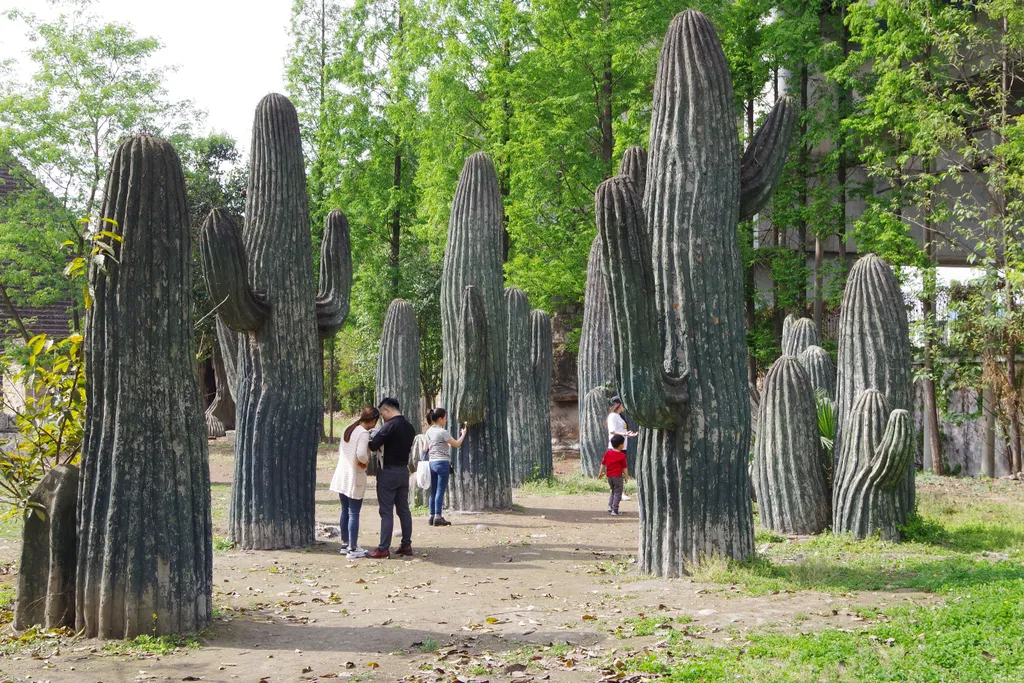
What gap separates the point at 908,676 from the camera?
569cm

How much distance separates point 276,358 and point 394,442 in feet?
5.78

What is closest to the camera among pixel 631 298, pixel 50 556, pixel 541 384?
pixel 50 556

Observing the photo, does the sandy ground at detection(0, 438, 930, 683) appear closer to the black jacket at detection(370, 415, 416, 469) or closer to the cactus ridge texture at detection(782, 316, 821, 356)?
the black jacket at detection(370, 415, 416, 469)

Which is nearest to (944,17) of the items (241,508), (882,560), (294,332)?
(882,560)

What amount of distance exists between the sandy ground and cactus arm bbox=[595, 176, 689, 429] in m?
1.84

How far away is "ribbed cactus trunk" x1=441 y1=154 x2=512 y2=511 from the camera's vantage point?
546 inches

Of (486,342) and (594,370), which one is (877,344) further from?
(594,370)

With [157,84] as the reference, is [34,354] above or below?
below

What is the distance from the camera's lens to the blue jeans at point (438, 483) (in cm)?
1291

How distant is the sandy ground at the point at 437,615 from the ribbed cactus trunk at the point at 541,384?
686 cm

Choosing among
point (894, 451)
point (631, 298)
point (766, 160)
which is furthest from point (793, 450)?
point (631, 298)

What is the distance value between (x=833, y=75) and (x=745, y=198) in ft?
52.0

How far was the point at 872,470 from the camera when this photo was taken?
10578mm

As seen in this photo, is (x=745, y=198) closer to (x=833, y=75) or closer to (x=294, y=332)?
(x=294, y=332)
